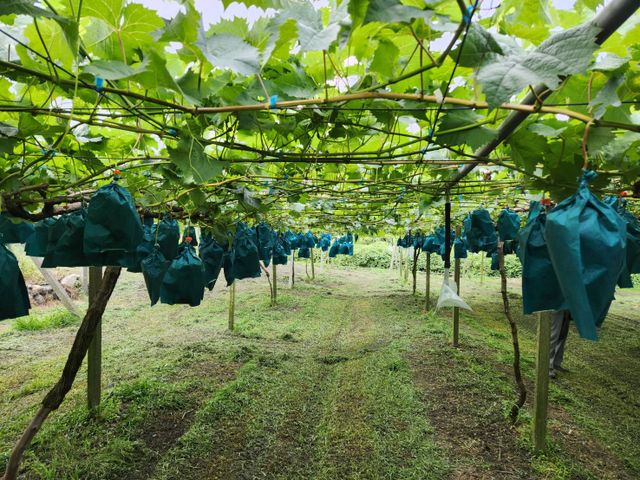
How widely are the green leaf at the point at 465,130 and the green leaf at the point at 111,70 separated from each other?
1.03 m

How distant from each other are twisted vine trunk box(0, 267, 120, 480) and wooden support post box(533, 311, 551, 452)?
3266mm

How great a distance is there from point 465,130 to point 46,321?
29.0 ft

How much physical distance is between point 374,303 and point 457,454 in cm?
804

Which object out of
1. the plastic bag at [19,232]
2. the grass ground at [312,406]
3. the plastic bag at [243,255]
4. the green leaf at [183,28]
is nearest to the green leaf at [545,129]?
the green leaf at [183,28]

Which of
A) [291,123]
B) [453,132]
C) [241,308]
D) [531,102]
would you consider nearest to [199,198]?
[291,123]

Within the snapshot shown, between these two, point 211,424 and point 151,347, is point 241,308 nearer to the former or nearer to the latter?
point 151,347

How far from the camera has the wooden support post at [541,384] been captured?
10.6 feet

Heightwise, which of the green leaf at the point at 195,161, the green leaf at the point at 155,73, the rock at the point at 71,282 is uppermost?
the green leaf at the point at 155,73

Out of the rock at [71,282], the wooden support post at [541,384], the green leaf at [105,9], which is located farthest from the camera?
the rock at [71,282]

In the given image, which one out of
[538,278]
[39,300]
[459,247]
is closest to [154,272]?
[538,278]

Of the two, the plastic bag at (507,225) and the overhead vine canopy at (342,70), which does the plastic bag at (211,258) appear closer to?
the overhead vine canopy at (342,70)

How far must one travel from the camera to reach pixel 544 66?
846 mm

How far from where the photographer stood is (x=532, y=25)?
45.2 inches

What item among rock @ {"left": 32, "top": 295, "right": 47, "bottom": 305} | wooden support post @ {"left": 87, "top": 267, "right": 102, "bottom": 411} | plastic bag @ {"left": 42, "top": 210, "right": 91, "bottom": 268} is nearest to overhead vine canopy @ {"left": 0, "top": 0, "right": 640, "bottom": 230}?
plastic bag @ {"left": 42, "top": 210, "right": 91, "bottom": 268}
